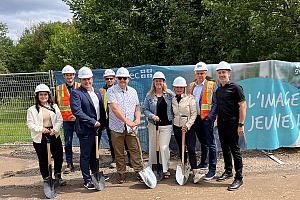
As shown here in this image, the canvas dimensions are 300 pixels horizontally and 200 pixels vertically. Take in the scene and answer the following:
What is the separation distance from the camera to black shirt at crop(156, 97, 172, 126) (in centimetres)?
645

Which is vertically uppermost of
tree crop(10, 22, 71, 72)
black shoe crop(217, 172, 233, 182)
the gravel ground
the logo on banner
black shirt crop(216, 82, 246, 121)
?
tree crop(10, 22, 71, 72)

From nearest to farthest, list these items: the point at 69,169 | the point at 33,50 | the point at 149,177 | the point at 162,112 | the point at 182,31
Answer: the point at 149,177
the point at 162,112
the point at 69,169
the point at 182,31
the point at 33,50

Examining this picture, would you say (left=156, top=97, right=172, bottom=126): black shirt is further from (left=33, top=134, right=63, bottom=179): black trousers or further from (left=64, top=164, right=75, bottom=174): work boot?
(left=64, top=164, right=75, bottom=174): work boot

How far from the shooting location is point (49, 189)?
20.0ft

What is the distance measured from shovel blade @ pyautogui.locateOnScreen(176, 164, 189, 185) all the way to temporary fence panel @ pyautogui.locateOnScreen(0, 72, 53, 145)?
14.3 ft

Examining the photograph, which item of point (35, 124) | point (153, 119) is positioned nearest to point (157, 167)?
point (153, 119)

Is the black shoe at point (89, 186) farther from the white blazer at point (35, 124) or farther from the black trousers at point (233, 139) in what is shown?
the black trousers at point (233, 139)

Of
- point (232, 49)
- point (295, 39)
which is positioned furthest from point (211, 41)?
point (295, 39)

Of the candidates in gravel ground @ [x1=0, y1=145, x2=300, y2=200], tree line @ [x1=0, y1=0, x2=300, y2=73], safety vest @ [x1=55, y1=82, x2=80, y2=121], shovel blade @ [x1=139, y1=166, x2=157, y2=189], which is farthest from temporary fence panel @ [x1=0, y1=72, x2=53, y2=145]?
tree line @ [x1=0, y1=0, x2=300, y2=73]

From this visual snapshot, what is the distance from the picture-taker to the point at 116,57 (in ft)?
67.7

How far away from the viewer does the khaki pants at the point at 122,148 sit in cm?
641

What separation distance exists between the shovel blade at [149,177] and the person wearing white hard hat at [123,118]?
172mm

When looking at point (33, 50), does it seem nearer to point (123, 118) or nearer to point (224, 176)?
point (123, 118)

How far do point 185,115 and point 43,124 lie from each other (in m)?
2.40
